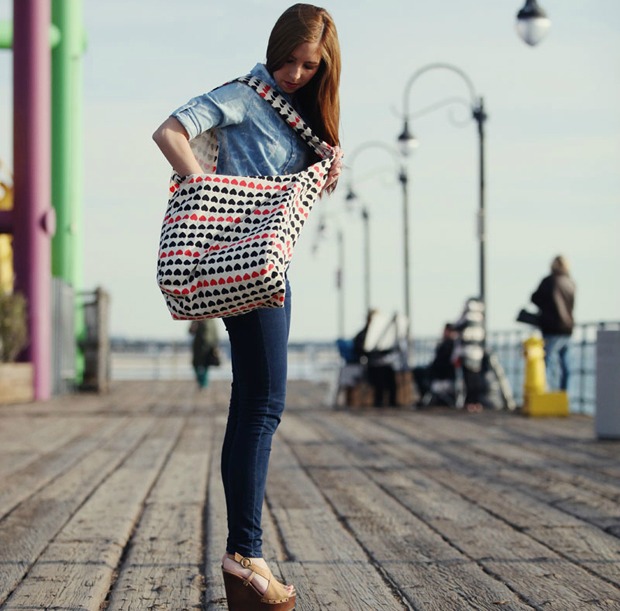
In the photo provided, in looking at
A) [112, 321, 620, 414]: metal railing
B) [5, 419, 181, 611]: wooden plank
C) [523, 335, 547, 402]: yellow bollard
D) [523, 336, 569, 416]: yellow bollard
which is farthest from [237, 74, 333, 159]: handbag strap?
[523, 335, 547, 402]: yellow bollard

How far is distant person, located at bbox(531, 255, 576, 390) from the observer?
16094 millimetres

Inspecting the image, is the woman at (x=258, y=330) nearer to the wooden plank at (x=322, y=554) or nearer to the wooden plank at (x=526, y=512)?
the wooden plank at (x=322, y=554)

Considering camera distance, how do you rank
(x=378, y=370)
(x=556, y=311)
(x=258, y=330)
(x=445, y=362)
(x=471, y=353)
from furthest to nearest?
(x=378, y=370), (x=445, y=362), (x=471, y=353), (x=556, y=311), (x=258, y=330)

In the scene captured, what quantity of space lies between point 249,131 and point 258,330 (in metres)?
0.57

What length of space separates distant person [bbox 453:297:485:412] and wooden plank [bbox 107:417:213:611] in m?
9.18

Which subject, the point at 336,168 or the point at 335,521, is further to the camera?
the point at 335,521

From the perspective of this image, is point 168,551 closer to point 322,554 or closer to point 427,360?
point 322,554

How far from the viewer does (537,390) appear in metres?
15.8

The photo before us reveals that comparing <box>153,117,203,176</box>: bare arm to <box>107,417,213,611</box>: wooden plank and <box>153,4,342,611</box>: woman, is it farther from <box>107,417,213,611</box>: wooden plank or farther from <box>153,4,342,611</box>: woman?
<box>107,417,213,611</box>: wooden plank

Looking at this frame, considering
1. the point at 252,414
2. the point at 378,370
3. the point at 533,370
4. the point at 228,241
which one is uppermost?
the point at 228,241

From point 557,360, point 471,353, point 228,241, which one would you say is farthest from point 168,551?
point 471,353

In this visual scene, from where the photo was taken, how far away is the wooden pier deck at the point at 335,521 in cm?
419

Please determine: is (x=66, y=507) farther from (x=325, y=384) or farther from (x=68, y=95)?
(x=325, y=384)

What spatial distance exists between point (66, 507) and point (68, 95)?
17849mm
